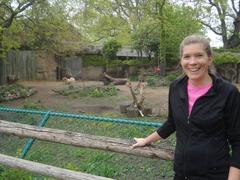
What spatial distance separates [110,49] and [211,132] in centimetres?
2618

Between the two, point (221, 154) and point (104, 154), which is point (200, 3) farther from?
point (221, 154)

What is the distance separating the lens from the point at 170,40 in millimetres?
24984

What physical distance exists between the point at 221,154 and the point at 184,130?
246 mm

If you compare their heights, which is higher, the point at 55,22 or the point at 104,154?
the point at 55,22

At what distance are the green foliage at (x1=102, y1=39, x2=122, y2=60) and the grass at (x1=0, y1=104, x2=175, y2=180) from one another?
20.3 m

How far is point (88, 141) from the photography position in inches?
126

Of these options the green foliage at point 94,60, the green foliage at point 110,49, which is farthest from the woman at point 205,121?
the green foliage at point 94,60

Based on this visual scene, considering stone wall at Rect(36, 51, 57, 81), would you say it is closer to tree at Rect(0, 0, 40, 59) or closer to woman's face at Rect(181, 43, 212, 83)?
tree at Rect(0, 0, 40, 59)

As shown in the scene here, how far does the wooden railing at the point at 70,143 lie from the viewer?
275 cm

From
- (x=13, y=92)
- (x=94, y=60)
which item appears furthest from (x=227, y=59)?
(x=13, y=92)

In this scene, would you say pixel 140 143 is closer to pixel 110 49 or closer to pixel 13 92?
pixel 13 92

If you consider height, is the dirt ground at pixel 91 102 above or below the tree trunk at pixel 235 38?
below

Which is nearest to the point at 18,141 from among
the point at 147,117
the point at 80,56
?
the point at 147,117

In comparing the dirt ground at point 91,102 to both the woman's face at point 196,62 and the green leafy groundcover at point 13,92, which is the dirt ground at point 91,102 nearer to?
the green leafy groundcover at point 13,92
